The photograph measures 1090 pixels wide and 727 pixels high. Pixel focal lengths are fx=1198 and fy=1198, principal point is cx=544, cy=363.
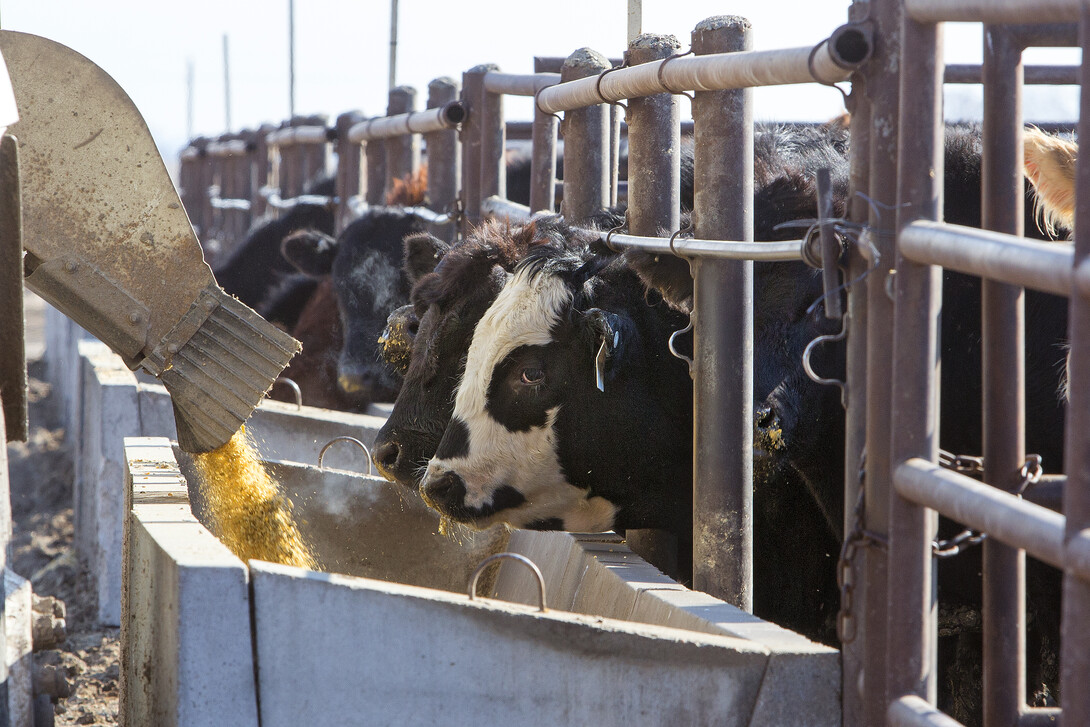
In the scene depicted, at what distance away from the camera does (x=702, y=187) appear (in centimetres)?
287

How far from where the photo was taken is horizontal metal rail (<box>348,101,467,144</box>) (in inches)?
236

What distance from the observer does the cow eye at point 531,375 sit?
11.1 feet

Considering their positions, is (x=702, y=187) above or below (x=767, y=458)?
above

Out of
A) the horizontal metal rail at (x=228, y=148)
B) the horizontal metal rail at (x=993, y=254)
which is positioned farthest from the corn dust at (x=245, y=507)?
the horizontal metal rail at (x=228, y=148)

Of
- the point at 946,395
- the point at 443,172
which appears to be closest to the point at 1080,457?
the point at 946,395

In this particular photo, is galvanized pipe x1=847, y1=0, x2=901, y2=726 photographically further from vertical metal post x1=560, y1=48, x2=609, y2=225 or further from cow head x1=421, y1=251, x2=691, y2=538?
vertical metal post x1=560, y1=48, x2=609, y2=225

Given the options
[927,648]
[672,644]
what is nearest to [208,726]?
[672,644]

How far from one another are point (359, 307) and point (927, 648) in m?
5.38

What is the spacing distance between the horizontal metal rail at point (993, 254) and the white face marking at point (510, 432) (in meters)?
1.62

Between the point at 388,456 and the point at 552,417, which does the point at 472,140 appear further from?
the point at 552,417

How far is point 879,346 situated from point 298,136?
9.91 metres

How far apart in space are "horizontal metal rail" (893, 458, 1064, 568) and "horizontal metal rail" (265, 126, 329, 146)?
8.53m

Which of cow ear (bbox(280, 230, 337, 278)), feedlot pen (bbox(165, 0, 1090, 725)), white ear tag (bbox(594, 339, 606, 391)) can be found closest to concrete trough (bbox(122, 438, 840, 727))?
feedlot pen (bbox(165, 0, 1090, 725))

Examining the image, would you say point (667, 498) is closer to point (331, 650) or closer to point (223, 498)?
point (223, 498)
